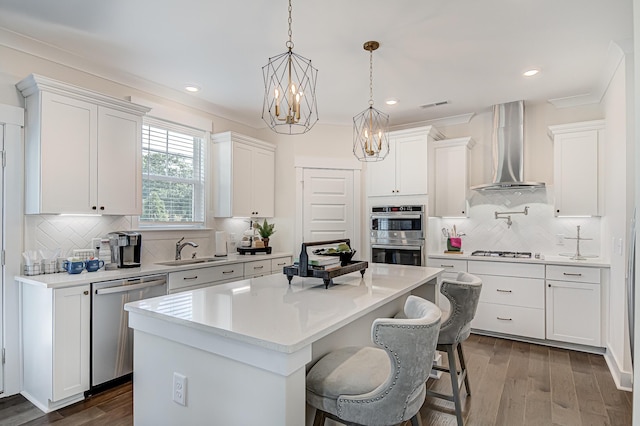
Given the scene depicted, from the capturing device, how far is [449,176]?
467cm

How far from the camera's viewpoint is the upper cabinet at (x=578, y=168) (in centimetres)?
373

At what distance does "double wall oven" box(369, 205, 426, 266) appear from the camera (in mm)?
4514

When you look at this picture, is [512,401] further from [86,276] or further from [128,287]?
[86,276]

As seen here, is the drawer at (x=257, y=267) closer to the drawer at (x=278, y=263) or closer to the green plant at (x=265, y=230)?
the drawer at (x=278, y=263)

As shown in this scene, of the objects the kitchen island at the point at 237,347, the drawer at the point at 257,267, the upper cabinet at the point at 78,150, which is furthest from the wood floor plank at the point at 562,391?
the upper cabinet at the point at 78,150

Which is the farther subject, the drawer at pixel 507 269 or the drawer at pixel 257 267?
A: the drawer at pixel 257 267

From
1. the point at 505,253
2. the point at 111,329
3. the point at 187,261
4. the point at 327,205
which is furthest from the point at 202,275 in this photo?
the point at 505,253

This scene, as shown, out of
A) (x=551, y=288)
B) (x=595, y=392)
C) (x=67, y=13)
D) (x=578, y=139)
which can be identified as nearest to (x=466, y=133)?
(x=578, y=139)

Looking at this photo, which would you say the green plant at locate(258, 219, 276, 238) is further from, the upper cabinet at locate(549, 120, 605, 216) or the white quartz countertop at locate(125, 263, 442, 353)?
the upper cabinet at locate(549, 120, 605, 216)

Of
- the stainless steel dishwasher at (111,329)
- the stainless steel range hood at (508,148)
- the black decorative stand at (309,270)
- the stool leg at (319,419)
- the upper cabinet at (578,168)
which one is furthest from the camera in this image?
the stainless steel range hood at (508,148)

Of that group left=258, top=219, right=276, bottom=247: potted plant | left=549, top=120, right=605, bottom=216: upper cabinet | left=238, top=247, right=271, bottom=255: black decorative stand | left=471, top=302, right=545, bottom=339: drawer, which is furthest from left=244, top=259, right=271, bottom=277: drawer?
left=549, top=120, right=605, bottom=216: upper cabinet

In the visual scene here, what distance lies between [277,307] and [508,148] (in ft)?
12.6

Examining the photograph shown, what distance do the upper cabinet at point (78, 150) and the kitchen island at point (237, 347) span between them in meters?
1.66

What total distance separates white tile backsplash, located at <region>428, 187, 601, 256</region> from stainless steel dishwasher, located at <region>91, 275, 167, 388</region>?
3.52 metres
